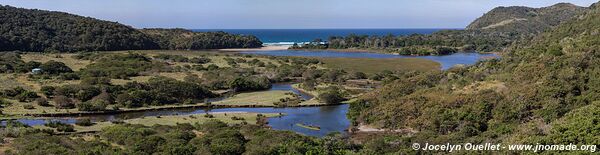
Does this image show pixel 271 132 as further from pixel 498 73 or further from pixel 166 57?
pixel 166 57

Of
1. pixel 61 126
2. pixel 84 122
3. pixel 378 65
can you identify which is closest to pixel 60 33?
pixel 378 65

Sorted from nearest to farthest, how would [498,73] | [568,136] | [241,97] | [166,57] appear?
[568,136] → [498,73] → [241,97] → [166,57]

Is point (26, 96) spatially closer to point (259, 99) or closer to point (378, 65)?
point (259, 99)

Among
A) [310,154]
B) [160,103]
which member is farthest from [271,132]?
[160,103]

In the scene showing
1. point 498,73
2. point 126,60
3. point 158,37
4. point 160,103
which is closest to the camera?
point 498,73

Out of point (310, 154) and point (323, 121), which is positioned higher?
point (310, 154)

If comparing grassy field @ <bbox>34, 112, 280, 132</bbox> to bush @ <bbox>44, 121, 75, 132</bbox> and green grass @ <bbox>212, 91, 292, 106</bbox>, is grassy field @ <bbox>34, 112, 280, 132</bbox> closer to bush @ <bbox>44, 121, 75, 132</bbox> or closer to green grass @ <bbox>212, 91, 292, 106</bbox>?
bush @ <bbox>44, 121, 75, 132</bbox>

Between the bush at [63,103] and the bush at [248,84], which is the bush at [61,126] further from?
the bush at [248,84]
